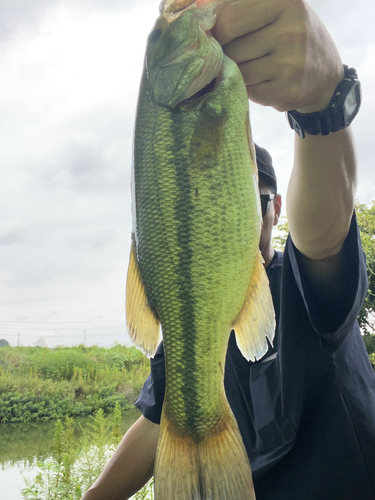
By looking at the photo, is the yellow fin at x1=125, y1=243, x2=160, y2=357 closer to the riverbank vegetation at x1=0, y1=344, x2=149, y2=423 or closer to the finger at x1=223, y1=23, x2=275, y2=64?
the finger at x1=223, y1=23, x2=275, y2=64

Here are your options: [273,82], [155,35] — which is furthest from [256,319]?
[155,35]

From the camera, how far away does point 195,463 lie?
0.55 metres

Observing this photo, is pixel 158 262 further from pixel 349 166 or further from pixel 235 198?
pixel 349 166

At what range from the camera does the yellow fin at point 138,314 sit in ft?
2.10

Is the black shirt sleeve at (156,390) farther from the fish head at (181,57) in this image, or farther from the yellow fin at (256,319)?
the fish head at (181,57)

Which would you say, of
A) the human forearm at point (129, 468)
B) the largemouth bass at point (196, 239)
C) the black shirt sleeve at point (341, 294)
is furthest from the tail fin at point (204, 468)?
the human forearm at point (129, 468)

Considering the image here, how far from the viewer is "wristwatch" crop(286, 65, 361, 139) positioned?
2.27 ft

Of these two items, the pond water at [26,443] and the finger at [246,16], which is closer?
the finger at [246,16]

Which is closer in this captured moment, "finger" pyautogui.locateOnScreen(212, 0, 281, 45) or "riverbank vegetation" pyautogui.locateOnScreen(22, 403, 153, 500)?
"finger" pyautogui.locateOnScreen(212, 0, 281, 45)

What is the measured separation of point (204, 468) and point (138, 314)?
0.85 feet

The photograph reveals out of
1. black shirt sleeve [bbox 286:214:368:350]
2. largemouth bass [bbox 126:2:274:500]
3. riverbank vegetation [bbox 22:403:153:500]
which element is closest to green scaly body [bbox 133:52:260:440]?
largemouth bass [bbox 126:2:274:500]

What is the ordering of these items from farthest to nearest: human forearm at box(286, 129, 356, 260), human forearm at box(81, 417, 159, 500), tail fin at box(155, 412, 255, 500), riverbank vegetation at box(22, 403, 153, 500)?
1. riverbank vegetation at box(22, 403, 153, 500)
2. human forearm at box(81, 417, 159, 500)
3. human forearm at box(286, 129, 356, 260)
4. tail fin at box(155, 412, 255, 500)

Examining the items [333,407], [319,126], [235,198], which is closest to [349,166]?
[319,126]

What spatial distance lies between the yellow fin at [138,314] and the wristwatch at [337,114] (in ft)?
1.37
